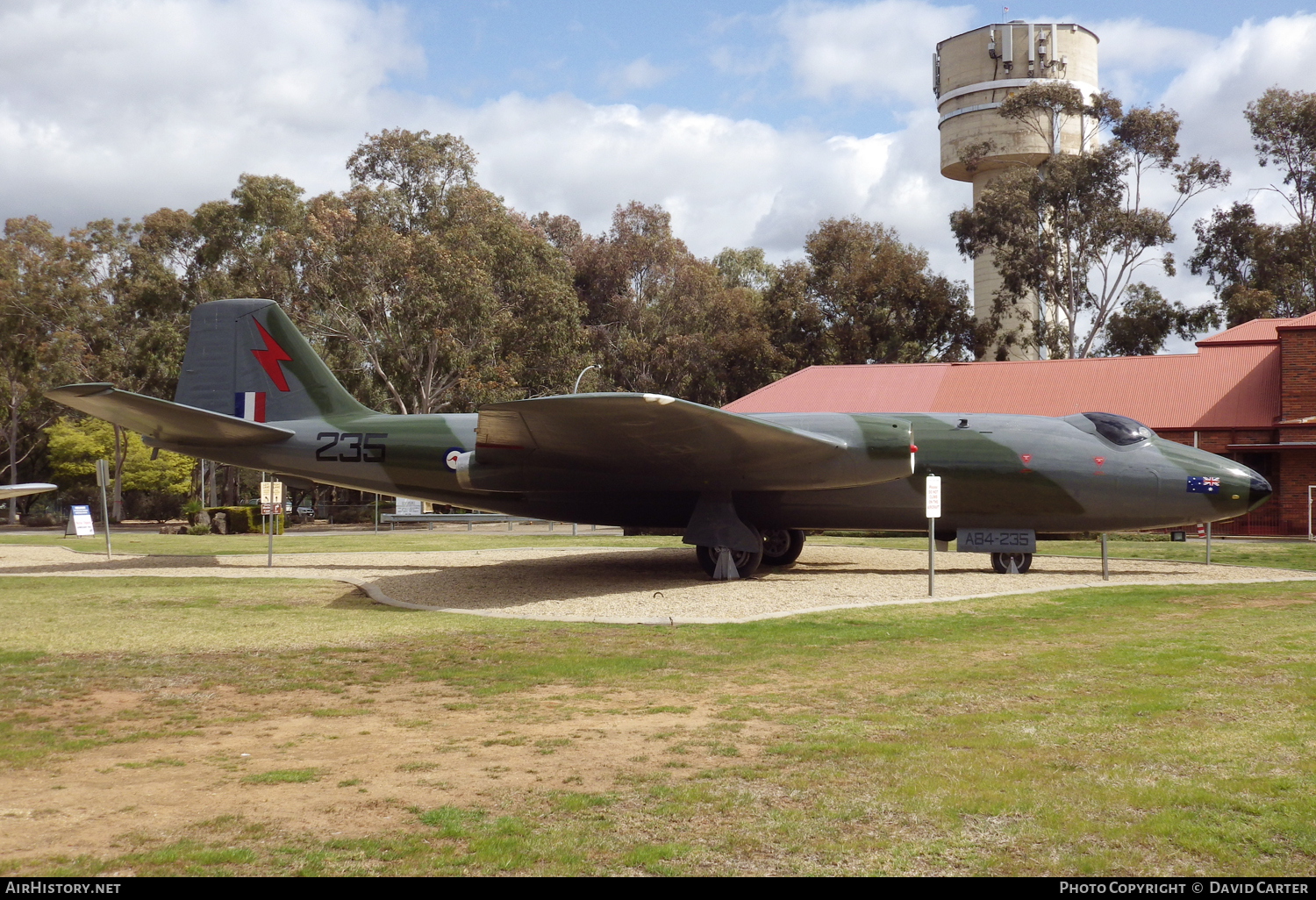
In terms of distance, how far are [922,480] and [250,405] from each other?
1375 cm

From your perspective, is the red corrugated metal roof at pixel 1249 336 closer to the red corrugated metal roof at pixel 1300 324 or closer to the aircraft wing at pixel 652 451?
the red corrugated metal roof at pixel 1300 324

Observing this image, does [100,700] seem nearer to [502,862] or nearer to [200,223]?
[502,862]

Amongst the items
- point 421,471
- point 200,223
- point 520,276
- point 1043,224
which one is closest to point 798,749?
point 421,471

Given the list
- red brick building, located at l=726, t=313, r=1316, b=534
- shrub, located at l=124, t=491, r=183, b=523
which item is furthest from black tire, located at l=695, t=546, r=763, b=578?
shrub, located at l=124, t=491, r=183, b=523

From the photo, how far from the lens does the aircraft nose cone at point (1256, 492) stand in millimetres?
17547

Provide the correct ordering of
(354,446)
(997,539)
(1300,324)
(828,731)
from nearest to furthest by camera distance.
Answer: (828,731) < (997,539) < (354,446) < (1300,324)

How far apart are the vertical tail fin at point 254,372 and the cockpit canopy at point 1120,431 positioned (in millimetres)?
14956

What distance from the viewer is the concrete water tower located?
57.1 meters

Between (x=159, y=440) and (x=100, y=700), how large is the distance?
1281 cm

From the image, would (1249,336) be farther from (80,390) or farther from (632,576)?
(80,390)

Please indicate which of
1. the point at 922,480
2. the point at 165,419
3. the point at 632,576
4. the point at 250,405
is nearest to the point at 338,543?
the point at 250,405

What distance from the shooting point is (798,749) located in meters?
6.34

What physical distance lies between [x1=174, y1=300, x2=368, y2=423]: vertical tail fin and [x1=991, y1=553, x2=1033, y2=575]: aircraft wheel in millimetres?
13501

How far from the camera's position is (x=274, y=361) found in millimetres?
20438
